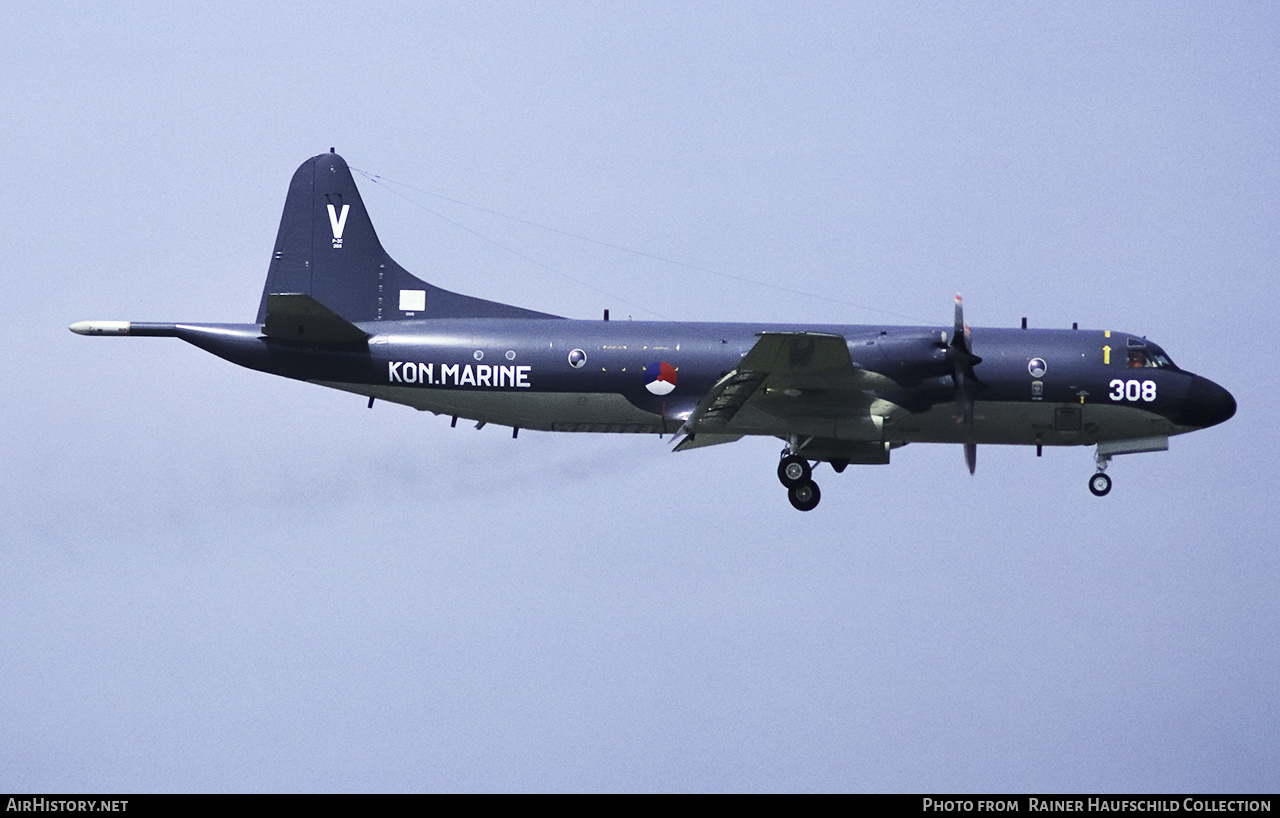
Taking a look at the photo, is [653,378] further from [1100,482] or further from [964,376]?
[1100,482]

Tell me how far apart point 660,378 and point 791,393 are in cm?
247

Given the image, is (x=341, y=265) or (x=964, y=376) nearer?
(x=964, y=376)

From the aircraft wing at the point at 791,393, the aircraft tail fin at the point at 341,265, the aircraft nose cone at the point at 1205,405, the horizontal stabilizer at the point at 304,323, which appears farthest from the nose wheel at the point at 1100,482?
the horizontal stabilizer at the point at 304,323

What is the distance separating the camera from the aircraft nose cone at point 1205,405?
106 ft

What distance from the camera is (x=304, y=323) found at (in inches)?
1222

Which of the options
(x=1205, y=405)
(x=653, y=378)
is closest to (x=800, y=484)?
(x=653, y=378)

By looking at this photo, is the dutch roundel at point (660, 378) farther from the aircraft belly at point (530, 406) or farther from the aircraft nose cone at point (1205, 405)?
the aircraft nose cone at point (1205, 405)

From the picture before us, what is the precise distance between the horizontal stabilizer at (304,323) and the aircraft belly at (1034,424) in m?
9.93

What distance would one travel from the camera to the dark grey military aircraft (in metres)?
30.8

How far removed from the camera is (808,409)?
101ft
